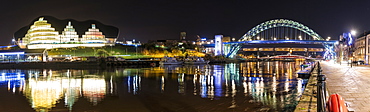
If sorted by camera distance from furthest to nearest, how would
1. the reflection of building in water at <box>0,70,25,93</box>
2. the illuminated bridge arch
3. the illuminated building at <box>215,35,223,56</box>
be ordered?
the illuminated building at <box>215,35,223,56</box>, the illuminated bridge arch, the reflection of building in water at <box>0,70,25,93</box>

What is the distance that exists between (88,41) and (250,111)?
108m

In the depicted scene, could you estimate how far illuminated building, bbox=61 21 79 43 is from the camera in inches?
4211

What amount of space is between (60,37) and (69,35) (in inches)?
123

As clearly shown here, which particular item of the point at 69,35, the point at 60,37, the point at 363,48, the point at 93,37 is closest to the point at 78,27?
the point at 69,35

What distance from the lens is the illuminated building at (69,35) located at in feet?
351

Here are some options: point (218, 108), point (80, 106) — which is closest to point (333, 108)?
point (218, 108)

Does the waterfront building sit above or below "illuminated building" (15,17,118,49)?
below

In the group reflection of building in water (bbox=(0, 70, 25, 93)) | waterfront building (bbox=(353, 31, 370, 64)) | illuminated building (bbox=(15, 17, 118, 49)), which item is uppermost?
illuminated building (bbox=(15, 17, 118, 49))

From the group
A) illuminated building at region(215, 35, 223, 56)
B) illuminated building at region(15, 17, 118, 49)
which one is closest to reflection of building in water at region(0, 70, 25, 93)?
illuminated building at region(15, 17, 118, 49)

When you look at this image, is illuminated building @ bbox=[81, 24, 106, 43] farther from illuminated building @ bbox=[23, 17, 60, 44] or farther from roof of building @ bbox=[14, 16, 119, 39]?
illuminated building @ bbox=[23, 17, 60, 44]

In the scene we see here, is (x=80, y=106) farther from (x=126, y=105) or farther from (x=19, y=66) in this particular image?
(x=19, y=66)

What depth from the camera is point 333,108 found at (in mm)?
5148

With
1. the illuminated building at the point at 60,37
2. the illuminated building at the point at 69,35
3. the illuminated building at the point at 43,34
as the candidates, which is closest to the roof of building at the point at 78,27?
the illuminated building at the point at 60,37

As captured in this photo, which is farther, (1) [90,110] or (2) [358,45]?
(2) [358,45]
